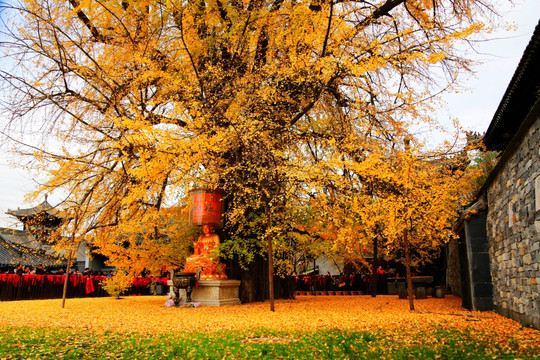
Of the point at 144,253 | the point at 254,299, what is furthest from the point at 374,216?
the point at 144,253

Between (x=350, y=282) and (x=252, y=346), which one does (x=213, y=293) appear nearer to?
(x=252, y=346)

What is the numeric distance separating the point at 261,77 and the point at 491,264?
22.3 feet

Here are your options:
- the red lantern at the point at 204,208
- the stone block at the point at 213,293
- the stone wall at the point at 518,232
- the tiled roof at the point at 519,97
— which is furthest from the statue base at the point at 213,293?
the tiled roof at the point at 519,97

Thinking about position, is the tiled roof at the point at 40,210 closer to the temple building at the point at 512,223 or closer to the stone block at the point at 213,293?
the stone block at the point at 213,293

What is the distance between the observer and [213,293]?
11.2 metres

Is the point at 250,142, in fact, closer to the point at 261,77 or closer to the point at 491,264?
the point at 261,77

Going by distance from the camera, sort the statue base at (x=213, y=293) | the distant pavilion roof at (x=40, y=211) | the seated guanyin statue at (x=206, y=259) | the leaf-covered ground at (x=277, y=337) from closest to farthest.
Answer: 1. the leaf-covered ground at (x=277, y=337)
2. the distant pavilion roof at (x=40, y=211)
3. the statue base at (x=213, y=293)
4. the seated guanyin statue at (x=206, y=259)

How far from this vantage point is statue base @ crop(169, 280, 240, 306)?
11.2 metres

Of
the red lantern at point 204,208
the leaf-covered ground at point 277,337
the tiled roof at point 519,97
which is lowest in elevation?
the leaf-covered ground at point 277,337

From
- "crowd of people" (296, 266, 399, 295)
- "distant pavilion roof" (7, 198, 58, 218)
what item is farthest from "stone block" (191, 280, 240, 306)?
"crowd of people" (296, 266, 399, 295)

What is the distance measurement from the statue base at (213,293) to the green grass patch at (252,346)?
5.12m

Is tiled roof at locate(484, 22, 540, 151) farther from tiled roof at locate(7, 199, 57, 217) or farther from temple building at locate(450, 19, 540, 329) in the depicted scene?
tiled roof at locate(7, 199, 57, 217)

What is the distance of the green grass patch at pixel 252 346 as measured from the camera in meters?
4.37

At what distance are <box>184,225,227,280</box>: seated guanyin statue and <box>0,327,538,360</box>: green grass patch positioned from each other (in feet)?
18.0
